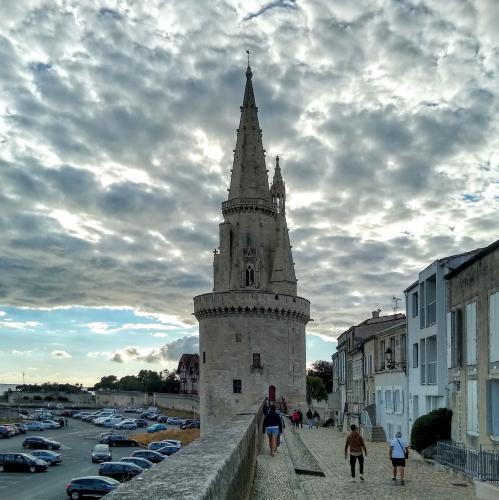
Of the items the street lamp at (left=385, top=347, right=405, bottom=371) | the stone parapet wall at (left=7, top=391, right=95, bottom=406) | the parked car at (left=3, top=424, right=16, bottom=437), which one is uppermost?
the street lamp at (left=385, top=347, right=405, bottom=371)

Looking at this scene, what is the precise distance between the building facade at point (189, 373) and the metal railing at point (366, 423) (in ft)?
340

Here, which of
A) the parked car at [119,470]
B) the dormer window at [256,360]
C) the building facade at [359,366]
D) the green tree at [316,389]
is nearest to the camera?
the parked car at [119,470]

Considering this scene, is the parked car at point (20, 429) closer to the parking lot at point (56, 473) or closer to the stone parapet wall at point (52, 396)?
the parking lot at point (56, 473)

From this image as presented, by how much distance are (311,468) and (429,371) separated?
9512 mm

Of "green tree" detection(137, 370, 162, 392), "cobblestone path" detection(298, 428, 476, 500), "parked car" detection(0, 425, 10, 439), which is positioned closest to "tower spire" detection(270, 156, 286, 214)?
"cobblestone path" detection(298, 428, 476, 500)

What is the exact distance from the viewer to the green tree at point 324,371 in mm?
129875

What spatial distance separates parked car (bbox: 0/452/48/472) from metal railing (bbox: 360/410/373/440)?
79.8ft

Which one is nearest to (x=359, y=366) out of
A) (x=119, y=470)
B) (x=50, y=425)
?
(x=119, y=470)

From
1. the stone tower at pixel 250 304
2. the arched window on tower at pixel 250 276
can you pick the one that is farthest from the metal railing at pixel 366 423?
the arched window on tower at pixel 250 276

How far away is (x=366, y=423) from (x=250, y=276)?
21.4 metres

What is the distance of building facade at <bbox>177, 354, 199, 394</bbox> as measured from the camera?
149375mm

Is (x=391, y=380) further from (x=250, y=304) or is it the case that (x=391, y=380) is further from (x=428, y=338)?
A: (x=250, y=304)

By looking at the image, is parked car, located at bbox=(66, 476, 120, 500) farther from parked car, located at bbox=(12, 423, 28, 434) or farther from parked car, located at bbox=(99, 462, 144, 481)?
parked car, located at bbox=(12, 423, 28, 434)

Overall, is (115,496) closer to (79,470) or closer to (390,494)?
(390,494)
